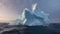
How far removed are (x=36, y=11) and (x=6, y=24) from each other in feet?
3.26

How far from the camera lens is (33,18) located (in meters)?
3.50

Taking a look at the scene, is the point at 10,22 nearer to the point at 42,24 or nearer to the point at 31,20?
the point at 31,20

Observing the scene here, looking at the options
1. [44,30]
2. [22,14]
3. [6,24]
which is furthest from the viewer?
[44,30]

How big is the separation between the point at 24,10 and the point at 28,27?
0.57 m

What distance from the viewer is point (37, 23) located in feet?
11.8

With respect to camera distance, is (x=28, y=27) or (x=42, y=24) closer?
(x=28, y=27)

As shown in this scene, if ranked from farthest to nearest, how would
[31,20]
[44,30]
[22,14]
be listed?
1. [44,30]
2. [31,20]
3. [22,14]

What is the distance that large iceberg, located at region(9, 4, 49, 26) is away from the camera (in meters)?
3.25

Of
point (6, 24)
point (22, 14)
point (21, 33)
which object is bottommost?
point (21, 33)

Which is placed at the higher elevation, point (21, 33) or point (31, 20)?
point (31, 20)

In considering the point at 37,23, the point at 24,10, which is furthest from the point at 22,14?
the point at 37,23

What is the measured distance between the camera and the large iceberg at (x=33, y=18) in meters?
3.25

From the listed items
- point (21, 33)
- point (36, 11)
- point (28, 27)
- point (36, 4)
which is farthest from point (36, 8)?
point (21, 33)

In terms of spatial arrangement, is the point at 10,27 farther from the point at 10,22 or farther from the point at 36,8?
the point at 36,8
